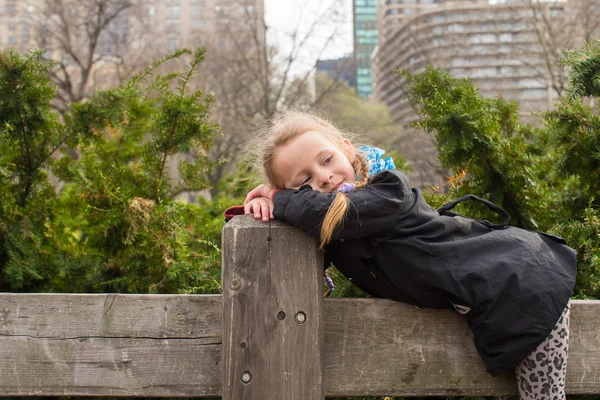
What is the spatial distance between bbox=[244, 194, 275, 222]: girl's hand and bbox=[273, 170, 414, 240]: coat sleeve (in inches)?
1.2

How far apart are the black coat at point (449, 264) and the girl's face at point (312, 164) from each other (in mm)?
144

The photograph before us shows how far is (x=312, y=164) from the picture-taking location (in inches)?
73.5

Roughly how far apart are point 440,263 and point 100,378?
3.37 ft

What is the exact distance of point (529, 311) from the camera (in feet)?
5.19

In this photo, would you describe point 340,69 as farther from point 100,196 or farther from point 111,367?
point 111,367

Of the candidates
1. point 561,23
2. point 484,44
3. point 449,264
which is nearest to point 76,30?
point 561,23

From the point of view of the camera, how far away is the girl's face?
1.85m

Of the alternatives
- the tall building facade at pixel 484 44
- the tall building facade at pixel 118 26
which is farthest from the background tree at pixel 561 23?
the tall building facade at pixel 118 26

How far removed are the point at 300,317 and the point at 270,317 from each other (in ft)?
0.27

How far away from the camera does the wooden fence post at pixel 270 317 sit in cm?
155

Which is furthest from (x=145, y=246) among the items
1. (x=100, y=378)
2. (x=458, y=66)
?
(x=458, y=66)

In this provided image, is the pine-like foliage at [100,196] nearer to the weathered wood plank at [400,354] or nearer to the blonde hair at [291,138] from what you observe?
the blonde hair at [291,138]

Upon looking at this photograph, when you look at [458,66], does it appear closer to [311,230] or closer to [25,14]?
[25,14]

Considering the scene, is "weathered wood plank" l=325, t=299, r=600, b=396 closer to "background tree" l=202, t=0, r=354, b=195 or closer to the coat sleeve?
the coat sleeve
